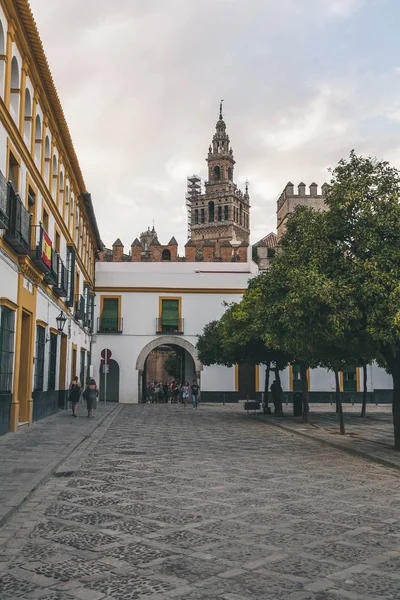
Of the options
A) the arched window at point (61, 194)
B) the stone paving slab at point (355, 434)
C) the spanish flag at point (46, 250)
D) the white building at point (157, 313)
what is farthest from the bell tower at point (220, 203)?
the spanish flag at point (46, 250)

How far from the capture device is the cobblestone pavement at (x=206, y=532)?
4566 mm

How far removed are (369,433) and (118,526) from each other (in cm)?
1252

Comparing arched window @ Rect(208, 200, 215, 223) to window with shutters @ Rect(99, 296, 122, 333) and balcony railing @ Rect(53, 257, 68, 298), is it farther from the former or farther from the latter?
balcony railing @ Rect(53, 257, 68, 298)

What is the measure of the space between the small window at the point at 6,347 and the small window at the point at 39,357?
3.50 metres

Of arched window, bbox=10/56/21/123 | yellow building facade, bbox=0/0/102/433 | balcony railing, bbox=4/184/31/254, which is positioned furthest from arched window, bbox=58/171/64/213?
balcony railing, bbox=4/184/31/254

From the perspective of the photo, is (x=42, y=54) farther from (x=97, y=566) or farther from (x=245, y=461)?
(x=97, y=566)

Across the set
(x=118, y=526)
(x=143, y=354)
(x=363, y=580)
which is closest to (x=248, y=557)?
(x=363, y=580)

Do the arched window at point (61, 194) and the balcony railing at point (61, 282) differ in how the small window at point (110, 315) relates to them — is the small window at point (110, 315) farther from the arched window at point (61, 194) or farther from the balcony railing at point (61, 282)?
the arched window at point (61, 194)

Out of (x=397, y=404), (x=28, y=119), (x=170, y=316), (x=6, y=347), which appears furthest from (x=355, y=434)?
(x=170, y=316)

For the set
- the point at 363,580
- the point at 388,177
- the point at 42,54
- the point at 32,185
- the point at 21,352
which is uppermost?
the point at 42,54

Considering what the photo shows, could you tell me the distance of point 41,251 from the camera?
1731cm

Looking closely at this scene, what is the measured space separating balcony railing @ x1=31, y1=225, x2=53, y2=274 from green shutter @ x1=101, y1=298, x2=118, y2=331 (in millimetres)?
18504

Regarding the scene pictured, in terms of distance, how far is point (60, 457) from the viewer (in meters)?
11.3

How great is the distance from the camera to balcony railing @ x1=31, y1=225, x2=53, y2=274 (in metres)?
17.2
